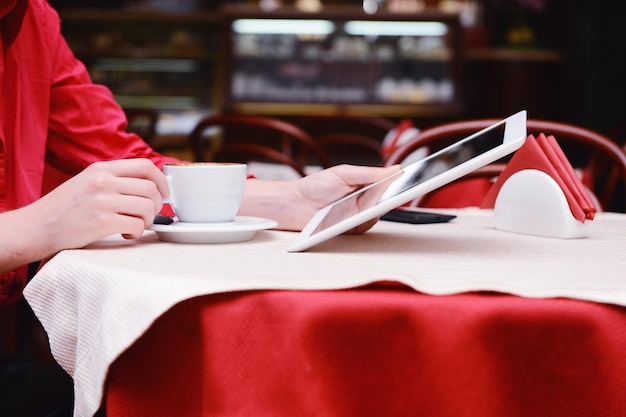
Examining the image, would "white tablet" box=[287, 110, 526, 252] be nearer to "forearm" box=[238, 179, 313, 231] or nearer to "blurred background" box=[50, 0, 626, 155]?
"forearm" box=[238, 179, 313, 231]

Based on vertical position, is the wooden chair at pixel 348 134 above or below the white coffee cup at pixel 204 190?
below

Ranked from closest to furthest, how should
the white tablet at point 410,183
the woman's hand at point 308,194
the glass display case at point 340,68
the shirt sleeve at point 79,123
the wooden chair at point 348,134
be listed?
the white tablet at point 410,183, the woman's hand at point 308,194, the shirt sleeve at point 79,123, the wooden chair at point 348,134, the glass display case at point 340,68

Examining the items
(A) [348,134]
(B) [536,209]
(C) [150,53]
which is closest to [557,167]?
(B) [536,209]

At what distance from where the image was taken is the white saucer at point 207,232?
79cm

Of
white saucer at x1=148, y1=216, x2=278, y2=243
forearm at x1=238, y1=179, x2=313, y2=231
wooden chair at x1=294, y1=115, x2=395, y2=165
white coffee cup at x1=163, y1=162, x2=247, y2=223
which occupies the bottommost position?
wooden chair at x1=294, y1=115, x2=395, y2=165

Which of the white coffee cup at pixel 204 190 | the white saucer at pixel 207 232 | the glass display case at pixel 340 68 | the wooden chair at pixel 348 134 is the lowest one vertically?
the wooden chair at pixel 348 134

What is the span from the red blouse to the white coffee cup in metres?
0.27

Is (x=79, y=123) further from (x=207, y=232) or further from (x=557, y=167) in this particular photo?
(x=557, y=167)

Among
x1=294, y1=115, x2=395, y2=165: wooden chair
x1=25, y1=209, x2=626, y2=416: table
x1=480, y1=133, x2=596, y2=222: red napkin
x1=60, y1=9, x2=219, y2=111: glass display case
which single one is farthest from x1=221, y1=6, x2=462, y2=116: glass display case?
x1=25, y1=209, x2=626, y2=416: table

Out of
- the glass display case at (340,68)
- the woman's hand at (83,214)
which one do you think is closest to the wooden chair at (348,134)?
the glass display case at (340,68)

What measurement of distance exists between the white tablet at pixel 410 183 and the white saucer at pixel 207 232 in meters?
0.07

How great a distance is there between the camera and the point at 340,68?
5.38 m

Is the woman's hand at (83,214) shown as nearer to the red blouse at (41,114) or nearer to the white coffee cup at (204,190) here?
the white coffee cup at (204,190)

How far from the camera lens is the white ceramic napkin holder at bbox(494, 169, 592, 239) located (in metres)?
0.88
